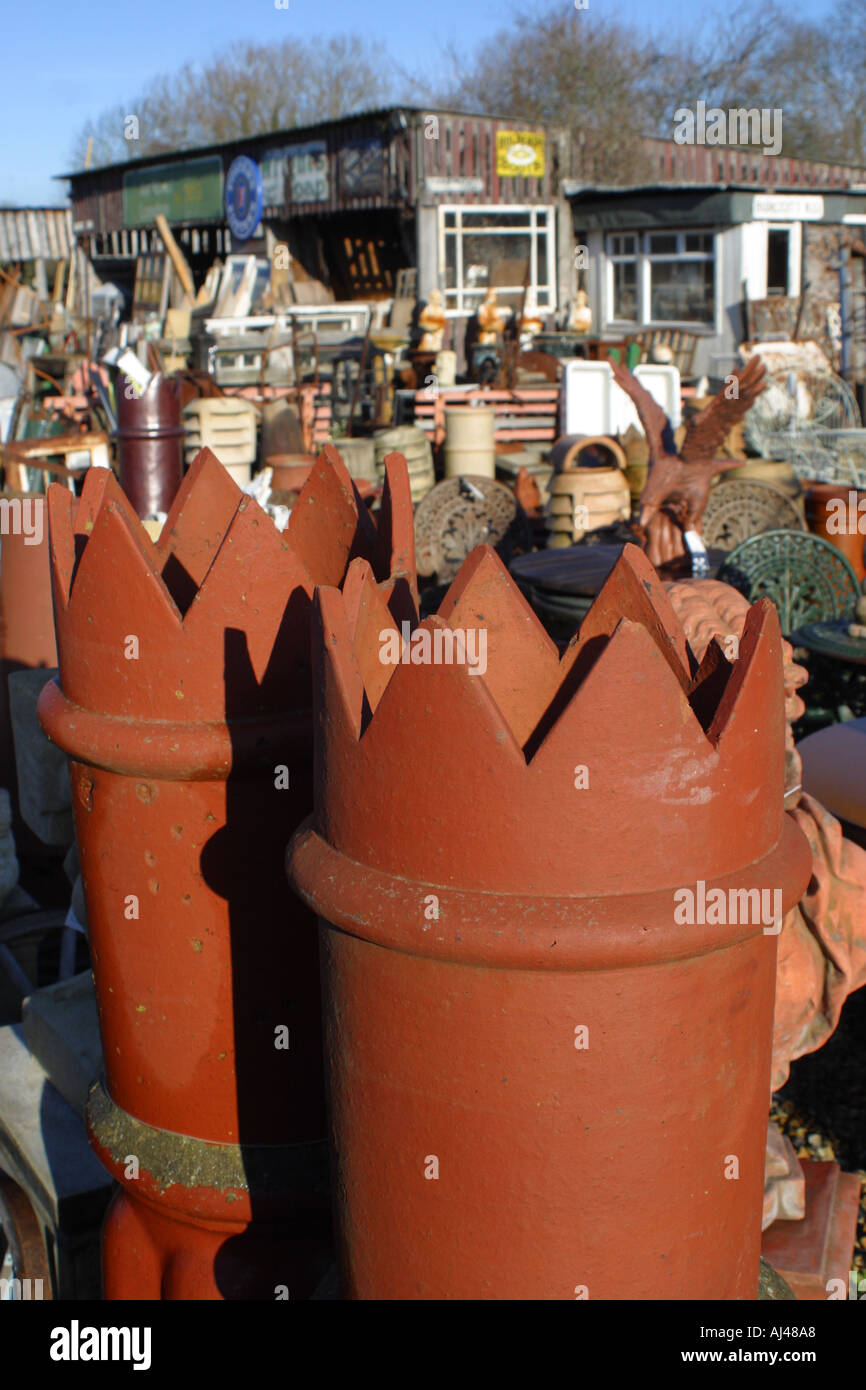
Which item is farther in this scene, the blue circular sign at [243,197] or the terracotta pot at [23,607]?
the blue circular sign at [243,197]

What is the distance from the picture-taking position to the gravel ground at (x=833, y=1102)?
3.98 meters

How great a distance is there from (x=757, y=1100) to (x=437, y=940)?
0.57 metres

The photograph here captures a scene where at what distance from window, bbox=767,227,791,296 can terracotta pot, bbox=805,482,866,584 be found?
11509mm

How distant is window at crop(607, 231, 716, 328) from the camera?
20094 mm

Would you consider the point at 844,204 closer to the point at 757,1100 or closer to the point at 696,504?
the point at 696,504

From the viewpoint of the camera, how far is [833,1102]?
425cm

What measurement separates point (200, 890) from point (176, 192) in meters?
28.2

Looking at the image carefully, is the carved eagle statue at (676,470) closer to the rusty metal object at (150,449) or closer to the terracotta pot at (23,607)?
the rusty metal object at (150,449)

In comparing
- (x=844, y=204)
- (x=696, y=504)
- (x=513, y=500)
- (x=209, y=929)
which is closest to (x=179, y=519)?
(x=209, y=929)

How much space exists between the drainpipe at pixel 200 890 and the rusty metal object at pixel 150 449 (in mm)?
4053

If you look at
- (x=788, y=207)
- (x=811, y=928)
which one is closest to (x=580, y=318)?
(x=788, y=207)

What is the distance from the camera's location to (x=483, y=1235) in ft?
5.16

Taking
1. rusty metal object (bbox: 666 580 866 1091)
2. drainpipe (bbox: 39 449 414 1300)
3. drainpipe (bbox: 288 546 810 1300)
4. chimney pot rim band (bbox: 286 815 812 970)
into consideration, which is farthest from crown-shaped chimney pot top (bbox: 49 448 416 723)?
rusty metal object (bbox: 666 580 866 1091)

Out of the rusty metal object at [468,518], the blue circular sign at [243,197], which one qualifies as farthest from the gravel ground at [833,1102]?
the blue circular sign at [243,197]
